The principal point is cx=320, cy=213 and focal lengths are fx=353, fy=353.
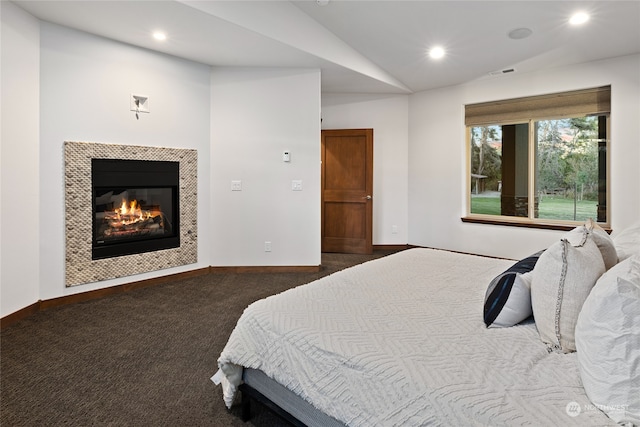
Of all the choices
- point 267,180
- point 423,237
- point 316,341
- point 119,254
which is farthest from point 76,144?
point 423,237

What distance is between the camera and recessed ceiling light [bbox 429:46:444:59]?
400cm

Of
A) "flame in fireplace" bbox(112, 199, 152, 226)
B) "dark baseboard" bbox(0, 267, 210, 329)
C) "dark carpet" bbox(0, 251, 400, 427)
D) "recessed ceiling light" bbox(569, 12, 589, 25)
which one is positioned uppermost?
"recessed ceiling light" bbox(569, 12, 589, 25)

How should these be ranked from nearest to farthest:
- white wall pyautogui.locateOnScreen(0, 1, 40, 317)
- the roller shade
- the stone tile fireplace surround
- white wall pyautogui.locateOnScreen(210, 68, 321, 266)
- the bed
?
the bed
white wall pyautogui.locateOnScreen(0, 1, 40, 317)
the stone tile fireplace surround
the roller shade
white wall pyautogui.locateOnScreen(210, 68, 321, 266)

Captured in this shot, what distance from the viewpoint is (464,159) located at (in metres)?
5.21

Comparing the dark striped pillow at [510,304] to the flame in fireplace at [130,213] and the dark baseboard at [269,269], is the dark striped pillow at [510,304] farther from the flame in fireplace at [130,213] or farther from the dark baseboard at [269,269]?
the flame in fireplace at [130,213]

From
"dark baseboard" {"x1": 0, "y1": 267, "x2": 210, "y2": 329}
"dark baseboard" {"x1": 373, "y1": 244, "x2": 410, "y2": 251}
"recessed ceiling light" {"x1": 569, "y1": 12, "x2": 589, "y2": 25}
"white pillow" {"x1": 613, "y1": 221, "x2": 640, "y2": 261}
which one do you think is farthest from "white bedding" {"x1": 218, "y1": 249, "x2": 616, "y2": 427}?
"dark baseboard" {"x1": 373, "y1": 244, "x2": 410, "y2": 251}

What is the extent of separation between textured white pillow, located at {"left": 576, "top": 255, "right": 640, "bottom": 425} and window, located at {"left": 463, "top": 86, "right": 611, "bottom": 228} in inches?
163

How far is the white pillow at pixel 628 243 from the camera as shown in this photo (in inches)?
62.0

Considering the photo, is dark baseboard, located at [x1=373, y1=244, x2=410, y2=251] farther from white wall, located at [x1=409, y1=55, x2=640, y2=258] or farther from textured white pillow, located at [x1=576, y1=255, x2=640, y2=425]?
textured white pillow, located at [x1=576, y1=255, x2=640, y2=425]

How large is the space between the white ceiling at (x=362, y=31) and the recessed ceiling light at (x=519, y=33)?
0.20 ft

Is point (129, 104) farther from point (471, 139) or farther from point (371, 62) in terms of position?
point (471, 139)

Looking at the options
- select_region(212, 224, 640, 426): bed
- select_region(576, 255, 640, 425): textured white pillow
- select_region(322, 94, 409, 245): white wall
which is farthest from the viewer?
select_region(322, 94, 409, 245): white wall
